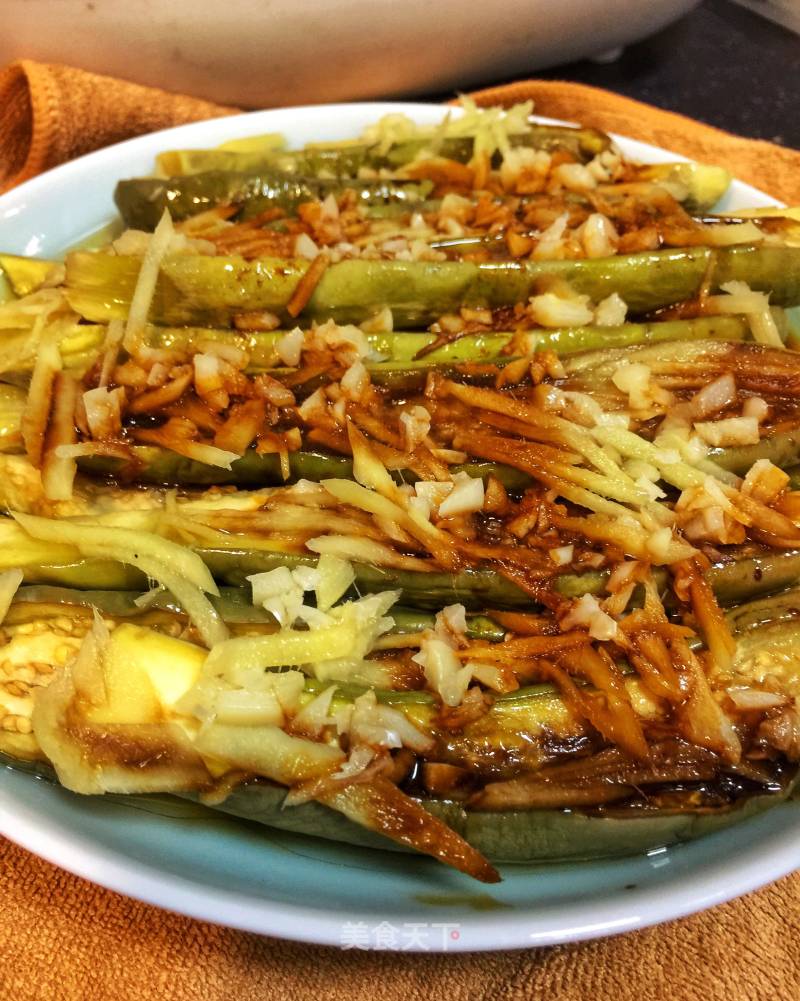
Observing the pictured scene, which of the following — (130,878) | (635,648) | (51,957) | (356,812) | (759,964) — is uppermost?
(635,648)

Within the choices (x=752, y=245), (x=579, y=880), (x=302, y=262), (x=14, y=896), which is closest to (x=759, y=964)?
(x=579, y=880)

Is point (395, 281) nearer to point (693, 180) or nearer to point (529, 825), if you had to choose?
point (693, 180)

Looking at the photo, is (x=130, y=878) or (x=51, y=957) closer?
(x=130, y=878)

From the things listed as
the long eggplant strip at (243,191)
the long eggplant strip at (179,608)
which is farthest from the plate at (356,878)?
the long eggplant strip at (243,191)

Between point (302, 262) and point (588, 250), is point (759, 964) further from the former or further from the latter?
point (302, 262)

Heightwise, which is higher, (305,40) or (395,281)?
(305,40)

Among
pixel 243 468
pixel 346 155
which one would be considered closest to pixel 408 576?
pixel 243 468

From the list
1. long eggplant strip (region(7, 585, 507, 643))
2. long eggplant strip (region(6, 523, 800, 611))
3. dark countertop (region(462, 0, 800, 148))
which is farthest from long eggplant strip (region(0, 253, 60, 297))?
dark countertop (region(462, 0, 800, 148))

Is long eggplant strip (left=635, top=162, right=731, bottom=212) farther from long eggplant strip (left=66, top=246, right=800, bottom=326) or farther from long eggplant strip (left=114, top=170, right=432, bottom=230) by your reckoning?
long eggplant strip (left=114, top=170, right=432, bottom=230)
